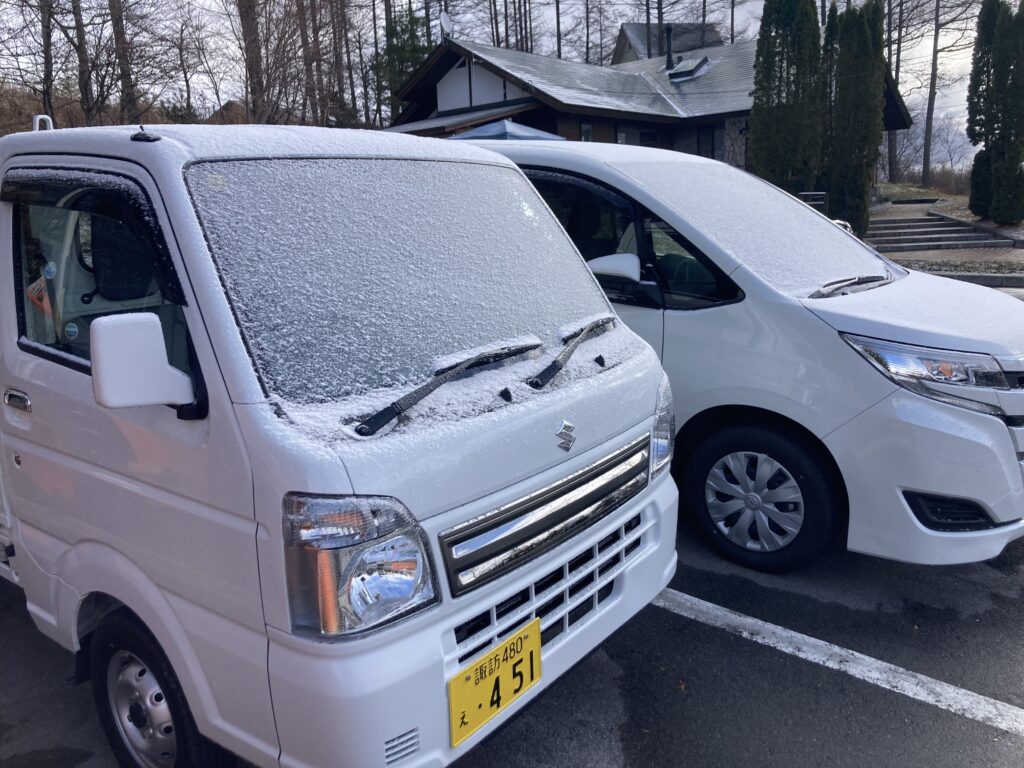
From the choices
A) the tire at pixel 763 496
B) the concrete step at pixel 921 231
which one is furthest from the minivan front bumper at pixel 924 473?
the concrete step at pixel 921 231

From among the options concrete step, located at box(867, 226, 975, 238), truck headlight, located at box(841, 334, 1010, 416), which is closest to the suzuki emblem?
truck headlight, located at box(841, 334, 1010, 416)

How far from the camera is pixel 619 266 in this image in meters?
3.80

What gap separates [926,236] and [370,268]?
59.7 ft

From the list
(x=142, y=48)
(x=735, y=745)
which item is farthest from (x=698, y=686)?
(x=142, y=48)

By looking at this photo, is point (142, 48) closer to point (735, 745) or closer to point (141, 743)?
point (141, 743)

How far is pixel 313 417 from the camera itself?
6.19ft

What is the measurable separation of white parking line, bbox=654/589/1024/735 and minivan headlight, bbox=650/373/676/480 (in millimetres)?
1003

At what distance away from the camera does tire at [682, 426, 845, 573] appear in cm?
354

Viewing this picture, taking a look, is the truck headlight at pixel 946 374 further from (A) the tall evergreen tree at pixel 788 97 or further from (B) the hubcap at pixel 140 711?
(A) the tall evergreen tree at pixel 788 97

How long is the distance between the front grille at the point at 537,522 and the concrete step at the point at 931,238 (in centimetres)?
1730

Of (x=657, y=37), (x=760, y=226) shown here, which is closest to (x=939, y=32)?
(x=657, y=37)

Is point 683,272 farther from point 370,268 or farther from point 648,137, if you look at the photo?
point 648,137

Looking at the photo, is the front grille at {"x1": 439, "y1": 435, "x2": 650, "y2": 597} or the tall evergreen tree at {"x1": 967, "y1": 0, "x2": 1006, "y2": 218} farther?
the tall evergreen tree at {"x1": 967, "y1": 0, "x2": 1006, "y2": 218}

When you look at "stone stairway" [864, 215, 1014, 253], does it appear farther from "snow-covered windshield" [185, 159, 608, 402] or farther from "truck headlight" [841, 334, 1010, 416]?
"snow-covered windshield" [185, 159, 608, 402]
